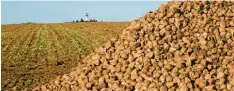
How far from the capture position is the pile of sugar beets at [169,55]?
334 inches

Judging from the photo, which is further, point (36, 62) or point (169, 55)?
point (36, 62)

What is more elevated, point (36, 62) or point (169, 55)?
point (169, 55)

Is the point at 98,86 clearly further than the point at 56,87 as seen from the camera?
No

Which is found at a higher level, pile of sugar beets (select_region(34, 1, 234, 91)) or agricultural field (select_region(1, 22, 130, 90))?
pile of sugar beets (select_region(34, 1, 234, 91))

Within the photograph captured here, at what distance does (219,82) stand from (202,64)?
0.51 meters

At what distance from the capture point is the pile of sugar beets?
8.48 metres

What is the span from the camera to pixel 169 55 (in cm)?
895

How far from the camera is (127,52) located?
30.5ft

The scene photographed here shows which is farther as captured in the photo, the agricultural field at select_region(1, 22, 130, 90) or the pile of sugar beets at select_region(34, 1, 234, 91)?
the agricultural field at select_region(1, 22, 130, 90)

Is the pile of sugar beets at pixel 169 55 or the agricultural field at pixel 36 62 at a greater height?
the pile of sugar beets at pixel 169 55

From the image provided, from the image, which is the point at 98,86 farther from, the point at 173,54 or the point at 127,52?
the point at 173,54

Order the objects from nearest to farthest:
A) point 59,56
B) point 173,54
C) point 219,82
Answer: point 219,82 < point 173,54 < point 59,56

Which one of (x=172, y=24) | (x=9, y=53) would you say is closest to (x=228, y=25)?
(x=172, y=24)

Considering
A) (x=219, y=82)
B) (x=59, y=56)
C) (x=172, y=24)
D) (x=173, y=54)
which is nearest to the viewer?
(x=219, y=82)
